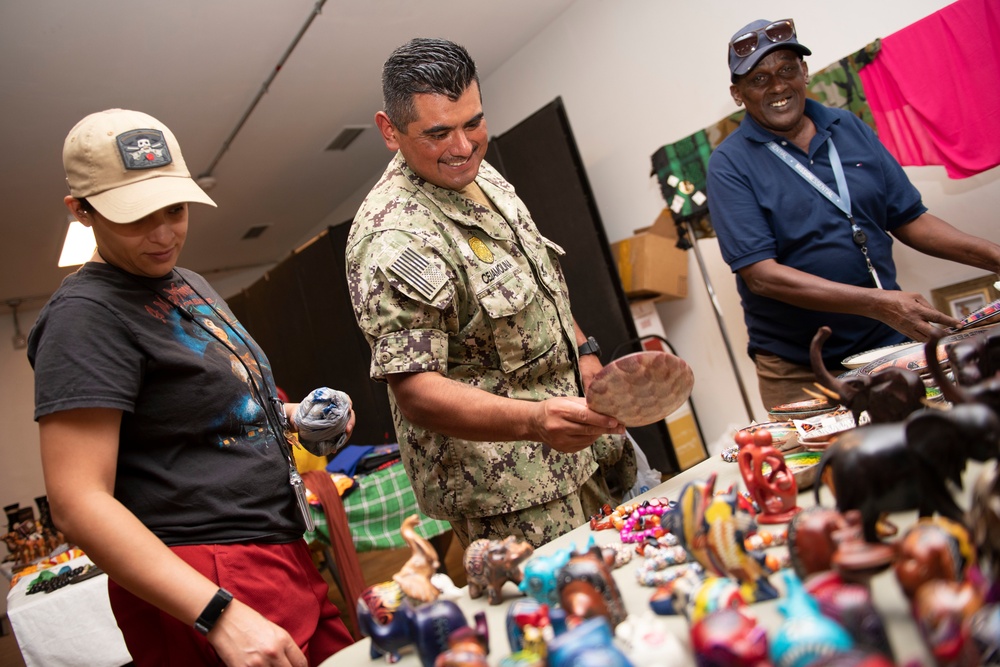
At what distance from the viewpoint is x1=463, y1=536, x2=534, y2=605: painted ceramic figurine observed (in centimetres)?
99

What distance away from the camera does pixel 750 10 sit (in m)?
→ 3.64

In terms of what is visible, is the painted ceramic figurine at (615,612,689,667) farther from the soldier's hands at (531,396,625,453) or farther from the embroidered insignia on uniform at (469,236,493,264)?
the embroidered insignia on uniform at (469,236,493,264)

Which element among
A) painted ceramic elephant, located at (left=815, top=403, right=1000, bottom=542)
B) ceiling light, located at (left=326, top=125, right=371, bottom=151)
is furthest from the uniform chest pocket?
ceiling light, located at (left=326, top=125, right=371, bottom=151)

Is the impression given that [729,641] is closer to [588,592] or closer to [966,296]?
[588,592]

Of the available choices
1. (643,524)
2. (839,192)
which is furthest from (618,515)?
(839,192)

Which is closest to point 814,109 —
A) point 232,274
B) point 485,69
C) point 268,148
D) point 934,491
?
point 934,491

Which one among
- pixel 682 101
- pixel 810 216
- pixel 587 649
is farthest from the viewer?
pixel 682 101

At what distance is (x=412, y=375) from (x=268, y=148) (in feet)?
16.9

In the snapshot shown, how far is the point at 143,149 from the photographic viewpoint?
1.25 meters

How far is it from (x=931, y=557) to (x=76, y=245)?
287 cm

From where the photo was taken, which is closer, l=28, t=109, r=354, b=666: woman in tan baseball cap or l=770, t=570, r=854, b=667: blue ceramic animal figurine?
l=770, t=570, r=854, b=667: blue ceramic animal figurine

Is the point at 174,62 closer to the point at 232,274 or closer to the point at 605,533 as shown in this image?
the point at 605,533

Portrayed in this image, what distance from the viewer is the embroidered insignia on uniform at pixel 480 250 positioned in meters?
1.54

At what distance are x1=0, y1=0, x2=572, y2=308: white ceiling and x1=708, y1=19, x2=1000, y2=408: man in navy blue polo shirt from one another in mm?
2725
